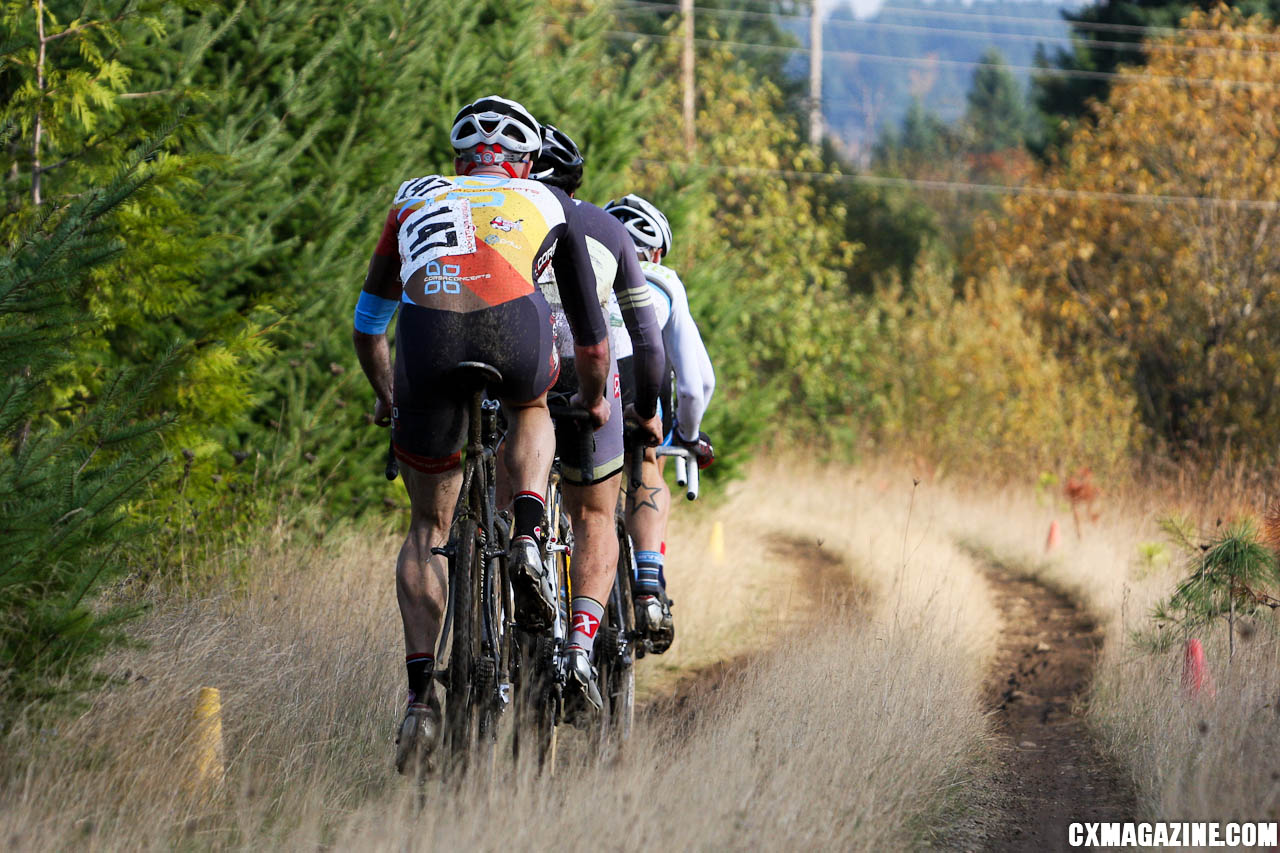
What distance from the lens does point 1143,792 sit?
A: 4.72 meters

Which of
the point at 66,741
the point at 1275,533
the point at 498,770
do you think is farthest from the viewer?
the point at 1275,533

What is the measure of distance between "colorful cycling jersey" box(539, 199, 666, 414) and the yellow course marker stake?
179 centimetres

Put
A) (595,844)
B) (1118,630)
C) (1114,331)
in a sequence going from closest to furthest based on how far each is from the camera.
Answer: (595,844)
(1118,630)
(1114,331)

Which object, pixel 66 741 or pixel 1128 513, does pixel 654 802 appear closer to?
pixel 66 741

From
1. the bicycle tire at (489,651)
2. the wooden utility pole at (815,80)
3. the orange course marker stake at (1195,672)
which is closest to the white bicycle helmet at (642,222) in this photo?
the bicycle tire at (489,651)

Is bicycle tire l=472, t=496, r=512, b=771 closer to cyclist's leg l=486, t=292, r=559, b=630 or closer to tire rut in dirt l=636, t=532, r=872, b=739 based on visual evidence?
cyclist's leg l=486, t=292, r=559, b=630

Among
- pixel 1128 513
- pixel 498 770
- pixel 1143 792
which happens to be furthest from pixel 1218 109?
pixel 498 770

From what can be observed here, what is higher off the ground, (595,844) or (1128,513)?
(595,844)

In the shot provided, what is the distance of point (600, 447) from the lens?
5008 mm

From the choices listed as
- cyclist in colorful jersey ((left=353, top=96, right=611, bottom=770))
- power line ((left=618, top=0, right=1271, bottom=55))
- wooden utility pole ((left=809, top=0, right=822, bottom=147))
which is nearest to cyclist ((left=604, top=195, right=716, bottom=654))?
cyclist in colorful jersey ((left=353, top=96, right=611, bottom=770))

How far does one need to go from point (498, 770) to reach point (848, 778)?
1.14 m

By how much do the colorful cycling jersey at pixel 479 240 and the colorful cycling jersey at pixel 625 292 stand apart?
15cm

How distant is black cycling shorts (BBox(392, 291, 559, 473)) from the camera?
413cm

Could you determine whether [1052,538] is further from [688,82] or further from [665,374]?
[688,82]
